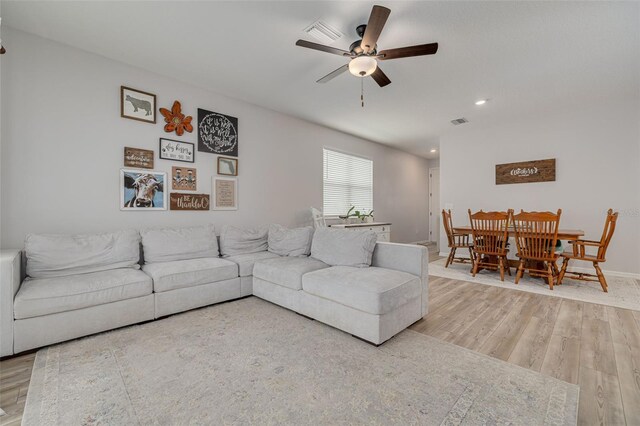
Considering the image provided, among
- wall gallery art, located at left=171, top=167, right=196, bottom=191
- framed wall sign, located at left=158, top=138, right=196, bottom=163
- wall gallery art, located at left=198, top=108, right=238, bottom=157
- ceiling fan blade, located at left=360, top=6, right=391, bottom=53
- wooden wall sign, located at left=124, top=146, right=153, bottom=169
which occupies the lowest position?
wall gallery art, located at left=171, top=167, right=196, bottom=191

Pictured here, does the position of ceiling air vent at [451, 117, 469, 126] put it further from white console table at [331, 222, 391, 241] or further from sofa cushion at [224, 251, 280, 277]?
sofa cushion at [224, 251, 280, 277]

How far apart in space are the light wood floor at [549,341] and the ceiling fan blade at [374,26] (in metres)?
2.41

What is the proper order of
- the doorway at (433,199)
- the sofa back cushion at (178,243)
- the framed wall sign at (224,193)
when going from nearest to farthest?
the sofa back cushion at (178,243)
the framed wall sign at (224,193)
the doorway at (433,199)

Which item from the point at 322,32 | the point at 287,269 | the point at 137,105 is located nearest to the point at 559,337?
the point at 287,269

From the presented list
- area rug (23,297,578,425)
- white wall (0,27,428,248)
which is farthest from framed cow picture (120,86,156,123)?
area rug (23,297,578,425)

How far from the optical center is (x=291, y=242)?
3.56 metres

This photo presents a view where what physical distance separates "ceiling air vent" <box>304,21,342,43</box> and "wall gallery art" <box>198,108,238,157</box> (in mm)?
1909

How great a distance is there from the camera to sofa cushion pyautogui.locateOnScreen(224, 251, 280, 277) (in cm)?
321

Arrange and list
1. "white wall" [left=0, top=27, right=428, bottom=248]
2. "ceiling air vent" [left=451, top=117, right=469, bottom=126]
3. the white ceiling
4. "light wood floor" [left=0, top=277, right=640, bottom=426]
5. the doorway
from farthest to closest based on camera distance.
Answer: the doorway
"ceiling air vent" [left=451, top=117, right=469, bottom=126]
"white wall" [left=0, top=27, right=428, bottom=248]
the white ceiling
"light wood floor" [left=0, top=277, right=640, bottom=426]

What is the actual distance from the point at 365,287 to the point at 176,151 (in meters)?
2.88

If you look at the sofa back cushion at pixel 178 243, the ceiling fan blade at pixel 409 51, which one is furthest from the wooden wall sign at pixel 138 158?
the ceiling fan blade at pixel 409 51

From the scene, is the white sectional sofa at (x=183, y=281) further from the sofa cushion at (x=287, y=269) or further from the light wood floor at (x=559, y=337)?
the light wood floor at (x=559, y=337)

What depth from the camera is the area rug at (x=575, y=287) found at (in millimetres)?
3131

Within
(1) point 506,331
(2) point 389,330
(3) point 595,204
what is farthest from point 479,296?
(3) point 595,204
